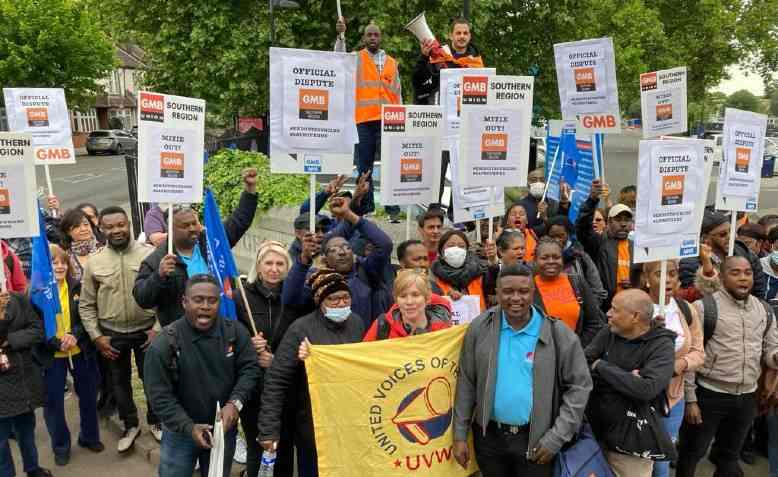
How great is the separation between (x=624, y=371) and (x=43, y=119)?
20.1 ft

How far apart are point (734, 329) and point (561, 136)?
353 cm

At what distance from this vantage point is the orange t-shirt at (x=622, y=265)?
6.15m

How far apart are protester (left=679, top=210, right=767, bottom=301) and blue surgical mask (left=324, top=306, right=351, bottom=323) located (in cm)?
286

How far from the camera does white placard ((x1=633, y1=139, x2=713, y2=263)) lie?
4.60 meters

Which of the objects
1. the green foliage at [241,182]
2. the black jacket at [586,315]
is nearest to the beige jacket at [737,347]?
the black jacket at [586,315]

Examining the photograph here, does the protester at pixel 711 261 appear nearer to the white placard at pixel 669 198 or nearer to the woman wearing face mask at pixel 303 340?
the white placard at pixel 669 198

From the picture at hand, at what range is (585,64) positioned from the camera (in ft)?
21.9

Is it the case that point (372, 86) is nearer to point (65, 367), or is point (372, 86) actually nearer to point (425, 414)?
point (65, 367)

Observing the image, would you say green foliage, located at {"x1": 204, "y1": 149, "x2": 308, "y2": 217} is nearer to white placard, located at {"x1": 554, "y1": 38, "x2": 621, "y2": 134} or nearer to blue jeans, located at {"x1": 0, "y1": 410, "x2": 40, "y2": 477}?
white placard, located at {"x1": 554, "y1": 38, "x2": 621, "y2": 134}

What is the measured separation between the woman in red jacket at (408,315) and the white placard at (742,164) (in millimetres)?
2914

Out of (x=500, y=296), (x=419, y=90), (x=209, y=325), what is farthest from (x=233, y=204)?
(x=500, y=296)

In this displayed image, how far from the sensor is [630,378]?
3.94 metres

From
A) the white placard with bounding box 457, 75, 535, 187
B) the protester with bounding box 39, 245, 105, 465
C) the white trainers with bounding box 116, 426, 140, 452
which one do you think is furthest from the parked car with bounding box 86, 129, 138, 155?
the white placard with bounding box 457, 75, 535, 187

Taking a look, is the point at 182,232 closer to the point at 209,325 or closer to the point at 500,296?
the point at 209,325
